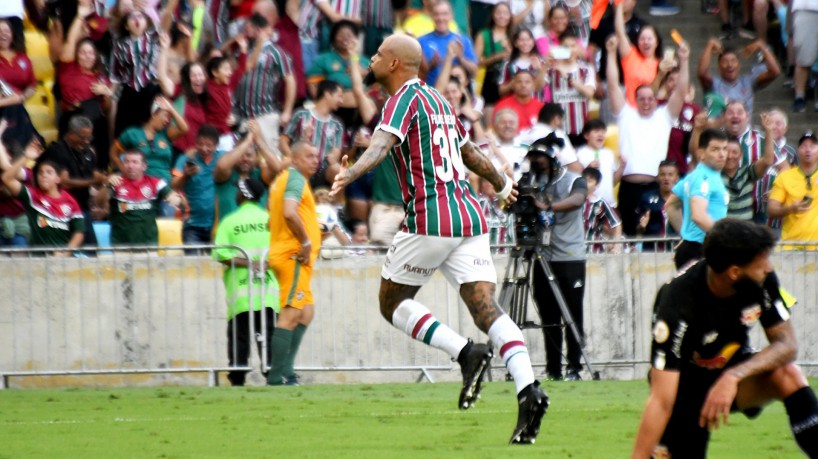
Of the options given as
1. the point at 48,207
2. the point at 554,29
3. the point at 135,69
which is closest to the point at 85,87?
Result: the point at 135,69

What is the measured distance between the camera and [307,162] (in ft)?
44.1

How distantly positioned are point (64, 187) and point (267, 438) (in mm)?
6382

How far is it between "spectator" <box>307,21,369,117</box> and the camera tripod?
3.76 meters

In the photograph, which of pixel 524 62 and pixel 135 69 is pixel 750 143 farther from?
pixel 135 69

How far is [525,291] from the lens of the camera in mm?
14109

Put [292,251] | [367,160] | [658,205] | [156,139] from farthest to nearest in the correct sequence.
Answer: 1. [658,205]
2. [156,139]
3. [292,251]
4. [367,160]

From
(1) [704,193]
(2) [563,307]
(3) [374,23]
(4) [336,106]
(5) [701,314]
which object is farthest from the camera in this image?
(3) [374,23]

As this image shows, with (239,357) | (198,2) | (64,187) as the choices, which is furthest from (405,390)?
(198,2)

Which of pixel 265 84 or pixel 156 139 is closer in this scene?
pixel 156 139

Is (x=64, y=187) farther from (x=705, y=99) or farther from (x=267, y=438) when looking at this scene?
(x=705, y=99)

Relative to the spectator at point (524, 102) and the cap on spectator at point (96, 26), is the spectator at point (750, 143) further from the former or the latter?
the cap on spectator at point (96, 26)

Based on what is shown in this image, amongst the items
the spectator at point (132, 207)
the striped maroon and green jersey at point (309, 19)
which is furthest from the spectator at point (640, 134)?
the spectator at point (132, 207)

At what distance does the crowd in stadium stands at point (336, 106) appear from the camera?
1543 centimetres

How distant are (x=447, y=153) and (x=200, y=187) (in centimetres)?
690
